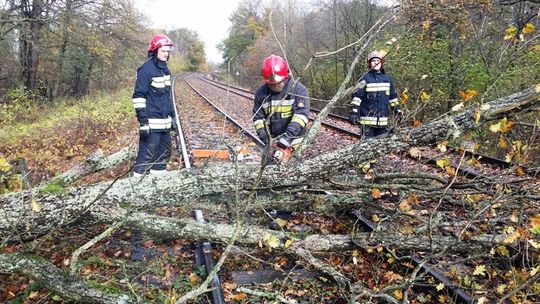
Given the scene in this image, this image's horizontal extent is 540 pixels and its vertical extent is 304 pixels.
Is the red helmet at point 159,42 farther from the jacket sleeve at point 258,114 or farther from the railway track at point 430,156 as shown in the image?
the jacket sleeve at point 258,114

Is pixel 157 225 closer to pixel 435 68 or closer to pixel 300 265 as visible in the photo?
pixel 300 265

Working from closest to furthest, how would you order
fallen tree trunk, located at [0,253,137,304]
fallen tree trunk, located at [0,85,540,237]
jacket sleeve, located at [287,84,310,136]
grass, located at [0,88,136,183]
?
fallen tree trunk, located at [0,253,137,304] → fallen tree trunk, located at [0,85,540,237] → jacket sleeve, located at [287,84,310,136] → grass, located at [0,88,136,183]

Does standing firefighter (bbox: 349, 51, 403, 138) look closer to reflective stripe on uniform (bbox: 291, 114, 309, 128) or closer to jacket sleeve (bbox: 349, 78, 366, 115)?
jacket sleeve (bbox: 349, 78, 366, 115)

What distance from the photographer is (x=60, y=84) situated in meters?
24.0

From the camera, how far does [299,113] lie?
15.3ft

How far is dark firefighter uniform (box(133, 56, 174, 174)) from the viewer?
5188 mm

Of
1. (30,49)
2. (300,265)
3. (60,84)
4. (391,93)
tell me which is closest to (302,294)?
(300,265)

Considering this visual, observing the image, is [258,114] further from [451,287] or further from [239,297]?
[451,287]

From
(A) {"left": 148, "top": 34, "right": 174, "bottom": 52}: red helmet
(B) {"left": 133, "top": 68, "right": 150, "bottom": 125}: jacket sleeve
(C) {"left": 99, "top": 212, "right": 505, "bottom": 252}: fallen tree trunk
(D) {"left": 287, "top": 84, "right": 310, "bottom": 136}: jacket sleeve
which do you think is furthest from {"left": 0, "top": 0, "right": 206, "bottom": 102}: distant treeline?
(C) {"left": 99, "top": 212, "right": 505, "bottom": 252}: fallen tree trunk

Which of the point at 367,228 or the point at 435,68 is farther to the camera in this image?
the point at 435,68

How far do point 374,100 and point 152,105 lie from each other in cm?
313

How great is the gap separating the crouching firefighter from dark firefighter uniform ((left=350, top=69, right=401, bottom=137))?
1488 millimetres

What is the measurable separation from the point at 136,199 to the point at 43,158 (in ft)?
19.6

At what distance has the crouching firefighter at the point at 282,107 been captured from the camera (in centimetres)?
446
